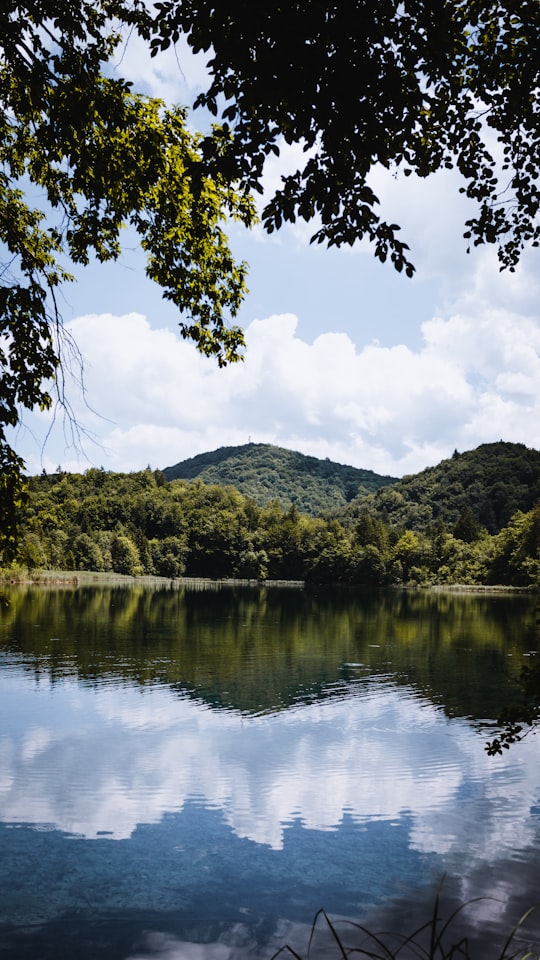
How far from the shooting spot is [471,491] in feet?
566

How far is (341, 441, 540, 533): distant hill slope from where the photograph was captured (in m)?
163

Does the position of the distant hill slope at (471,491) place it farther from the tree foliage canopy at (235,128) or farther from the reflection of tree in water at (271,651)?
the tree foliage canopy at (235,128)

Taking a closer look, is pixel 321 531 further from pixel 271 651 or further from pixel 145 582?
pixel 271 651

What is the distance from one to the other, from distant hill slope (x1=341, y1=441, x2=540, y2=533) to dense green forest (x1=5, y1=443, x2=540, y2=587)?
13.5 inches

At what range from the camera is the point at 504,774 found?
14766mm

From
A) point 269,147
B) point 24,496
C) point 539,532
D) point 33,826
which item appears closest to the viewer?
point 269,147

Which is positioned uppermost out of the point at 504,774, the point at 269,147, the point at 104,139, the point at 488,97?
the point at 104,139

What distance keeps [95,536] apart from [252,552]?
119 ft

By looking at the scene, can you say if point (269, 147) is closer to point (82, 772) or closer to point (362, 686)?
point (82, 772)

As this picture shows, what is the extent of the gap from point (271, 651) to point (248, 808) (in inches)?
853

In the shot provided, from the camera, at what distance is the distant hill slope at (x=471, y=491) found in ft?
536

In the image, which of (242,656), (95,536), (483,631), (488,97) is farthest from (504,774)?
(95,536)

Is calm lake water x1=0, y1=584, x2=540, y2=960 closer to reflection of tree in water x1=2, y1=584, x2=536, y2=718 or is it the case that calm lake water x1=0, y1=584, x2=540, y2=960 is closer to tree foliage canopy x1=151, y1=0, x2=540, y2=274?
reflection of tree in water x1=2, y1=584, x2=536, y2=718

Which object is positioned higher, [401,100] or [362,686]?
[401,100]
